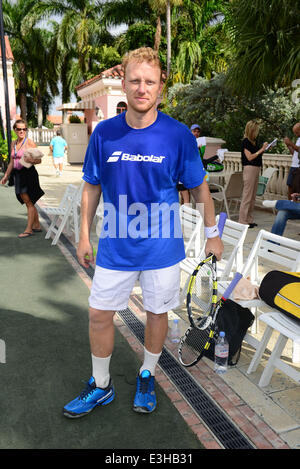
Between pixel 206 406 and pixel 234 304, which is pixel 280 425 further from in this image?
pixel 234 304

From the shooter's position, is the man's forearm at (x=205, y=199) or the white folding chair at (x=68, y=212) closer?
the man's forearm at (x=205, y=199)

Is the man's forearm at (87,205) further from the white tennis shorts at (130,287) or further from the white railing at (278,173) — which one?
the white railing at (278,173)

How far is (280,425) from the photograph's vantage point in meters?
2.66

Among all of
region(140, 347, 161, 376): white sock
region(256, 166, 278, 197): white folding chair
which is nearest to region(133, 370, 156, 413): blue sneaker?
region(140, 347, 161, 376): white sock

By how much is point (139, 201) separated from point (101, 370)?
1.16 meters

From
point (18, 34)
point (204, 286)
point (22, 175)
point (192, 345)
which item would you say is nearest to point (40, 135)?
point (18, 34)

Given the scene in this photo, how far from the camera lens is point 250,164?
26.8 ft

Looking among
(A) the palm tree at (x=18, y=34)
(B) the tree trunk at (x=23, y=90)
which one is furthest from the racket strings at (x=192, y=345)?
(B) the tree trunk at (x=23, y=90)

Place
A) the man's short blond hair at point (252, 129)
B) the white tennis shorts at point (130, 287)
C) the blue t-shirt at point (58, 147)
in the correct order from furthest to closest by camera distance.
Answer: the blue t-shirt at point (58, 147) < the man's short blond hair at point (252, 129) < the white tennis shorts at point (130, 287)

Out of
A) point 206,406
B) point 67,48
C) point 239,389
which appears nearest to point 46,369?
point 206,406

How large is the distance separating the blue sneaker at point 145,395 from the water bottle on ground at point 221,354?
0.62m

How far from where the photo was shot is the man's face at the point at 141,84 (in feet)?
7.67

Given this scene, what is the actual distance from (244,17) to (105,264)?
25.7ft

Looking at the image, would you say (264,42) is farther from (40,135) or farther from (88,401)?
(40,135)
